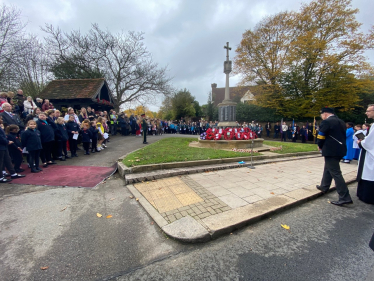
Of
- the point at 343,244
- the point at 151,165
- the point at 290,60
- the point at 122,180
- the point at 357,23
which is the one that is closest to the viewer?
the point at 343,244

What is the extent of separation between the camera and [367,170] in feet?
12.1

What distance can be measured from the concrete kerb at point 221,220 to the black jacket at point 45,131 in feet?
14.5

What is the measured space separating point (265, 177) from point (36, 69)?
24581 millimetres

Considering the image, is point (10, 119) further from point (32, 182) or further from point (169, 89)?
point (169, 89)

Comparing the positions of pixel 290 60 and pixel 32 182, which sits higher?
pixel 290 60

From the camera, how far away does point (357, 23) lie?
17.7 metres

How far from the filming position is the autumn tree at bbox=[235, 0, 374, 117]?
1764cm

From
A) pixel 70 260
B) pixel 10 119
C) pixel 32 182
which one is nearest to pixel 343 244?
pixel 70 260

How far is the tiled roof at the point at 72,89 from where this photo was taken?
1345 cm

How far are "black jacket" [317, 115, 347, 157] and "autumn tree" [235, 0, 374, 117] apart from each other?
1861 cm

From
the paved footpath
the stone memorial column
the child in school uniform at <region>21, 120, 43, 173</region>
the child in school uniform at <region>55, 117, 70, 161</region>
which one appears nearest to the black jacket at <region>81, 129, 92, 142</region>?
the child in school uniform at <region>55, 117, 70, 161</region>

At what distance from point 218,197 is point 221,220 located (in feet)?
3.07

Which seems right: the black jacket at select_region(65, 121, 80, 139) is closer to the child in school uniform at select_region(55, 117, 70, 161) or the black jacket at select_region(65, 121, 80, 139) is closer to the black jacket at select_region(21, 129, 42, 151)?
the child in school uniform at select_region(55, 117, 70, 161)

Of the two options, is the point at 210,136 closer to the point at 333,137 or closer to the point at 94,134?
the point at 94,134
